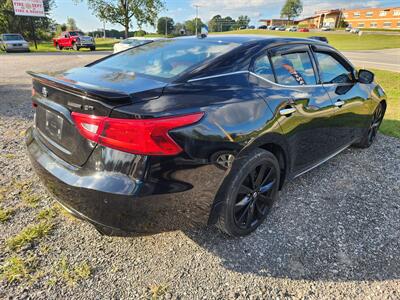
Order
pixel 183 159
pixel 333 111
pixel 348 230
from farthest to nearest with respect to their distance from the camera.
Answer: pixel 333 111 < pixel 348 230 < pixel 183 159

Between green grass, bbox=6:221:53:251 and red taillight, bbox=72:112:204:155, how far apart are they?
45.7 inches

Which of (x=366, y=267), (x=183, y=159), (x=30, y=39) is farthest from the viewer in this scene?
(x=30, y=39)

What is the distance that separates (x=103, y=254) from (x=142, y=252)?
11.8 inches

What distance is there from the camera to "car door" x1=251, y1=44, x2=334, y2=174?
2.59 meters

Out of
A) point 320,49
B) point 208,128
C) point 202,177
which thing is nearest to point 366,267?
point 202,177

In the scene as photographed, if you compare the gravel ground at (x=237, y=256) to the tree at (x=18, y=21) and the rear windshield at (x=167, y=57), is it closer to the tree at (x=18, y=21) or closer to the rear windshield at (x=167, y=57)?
the rear windshield at (x=167, y=57)

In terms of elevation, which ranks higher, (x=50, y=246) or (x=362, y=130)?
(x=362, y=130)

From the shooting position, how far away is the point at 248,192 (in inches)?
97.7

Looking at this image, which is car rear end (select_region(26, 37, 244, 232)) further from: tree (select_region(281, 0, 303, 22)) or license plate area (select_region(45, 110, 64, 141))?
tree (select_region(281, 0, 303, 22))

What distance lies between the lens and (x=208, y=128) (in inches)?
79.5

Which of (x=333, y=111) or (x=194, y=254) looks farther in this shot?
(x=333, y=111)

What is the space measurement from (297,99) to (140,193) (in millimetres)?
1725

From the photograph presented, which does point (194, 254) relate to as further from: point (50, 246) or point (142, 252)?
point (50, 246)

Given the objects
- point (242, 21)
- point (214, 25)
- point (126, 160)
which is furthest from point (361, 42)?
point (242, 21)
